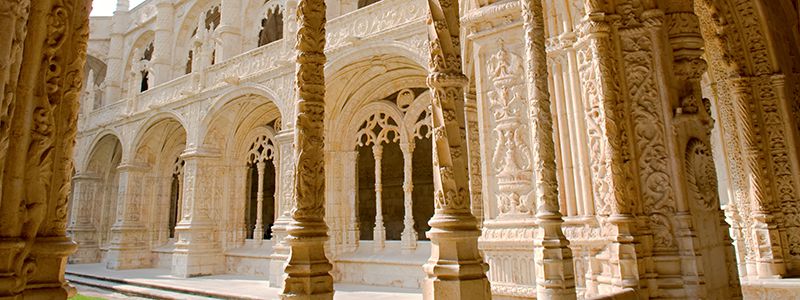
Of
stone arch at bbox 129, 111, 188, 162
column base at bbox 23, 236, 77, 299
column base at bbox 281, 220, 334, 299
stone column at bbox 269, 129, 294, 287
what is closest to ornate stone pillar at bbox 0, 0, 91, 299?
column base at bbox 23, 236, 77, 299

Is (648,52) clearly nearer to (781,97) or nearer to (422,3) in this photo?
(781,97)

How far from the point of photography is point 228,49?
12930 mm

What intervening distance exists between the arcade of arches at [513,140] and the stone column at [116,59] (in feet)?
25.0

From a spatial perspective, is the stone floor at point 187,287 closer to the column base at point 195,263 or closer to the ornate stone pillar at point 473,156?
the column base at point 195,263

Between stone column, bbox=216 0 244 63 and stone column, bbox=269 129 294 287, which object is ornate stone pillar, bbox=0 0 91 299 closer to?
stone column, bbox=269 129 294 287

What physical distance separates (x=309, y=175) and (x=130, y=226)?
1418 cm

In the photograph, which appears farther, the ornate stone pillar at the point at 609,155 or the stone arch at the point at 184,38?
the stone arch at the point at 184,38

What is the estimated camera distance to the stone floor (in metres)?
8.79

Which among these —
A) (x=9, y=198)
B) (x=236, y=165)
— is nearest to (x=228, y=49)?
(x=236, y=165)

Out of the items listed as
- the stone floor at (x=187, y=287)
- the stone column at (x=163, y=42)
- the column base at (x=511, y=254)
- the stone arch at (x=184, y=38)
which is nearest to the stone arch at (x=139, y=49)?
the stone column at (x=163, y=42)

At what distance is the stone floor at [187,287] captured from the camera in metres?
8.79

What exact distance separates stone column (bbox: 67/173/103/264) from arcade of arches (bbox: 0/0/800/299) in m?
6.77

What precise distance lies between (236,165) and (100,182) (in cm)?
671

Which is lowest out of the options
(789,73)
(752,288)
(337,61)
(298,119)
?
(752,288)
